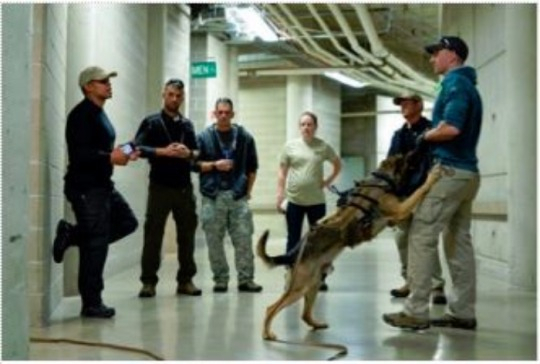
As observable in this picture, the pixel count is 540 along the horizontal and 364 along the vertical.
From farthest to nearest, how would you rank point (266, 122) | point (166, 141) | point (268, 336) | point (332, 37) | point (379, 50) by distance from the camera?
point (266, 122), point (379, 50), point (332, 37), point (166, 141), point (268, 336)

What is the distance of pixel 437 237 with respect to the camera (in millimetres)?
3438

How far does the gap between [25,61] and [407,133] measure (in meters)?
2.92

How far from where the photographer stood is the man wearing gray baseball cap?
12.7 feet

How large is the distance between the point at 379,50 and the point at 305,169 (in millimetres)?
6011

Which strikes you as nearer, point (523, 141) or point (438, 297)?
point (438, 297)

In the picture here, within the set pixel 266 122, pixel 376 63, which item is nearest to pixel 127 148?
pixel 376 63

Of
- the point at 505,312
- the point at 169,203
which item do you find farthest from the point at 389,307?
the point at 169,203

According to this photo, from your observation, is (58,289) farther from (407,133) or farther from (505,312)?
(505,312)

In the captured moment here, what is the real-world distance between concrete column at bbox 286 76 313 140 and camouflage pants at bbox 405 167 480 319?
10.5m

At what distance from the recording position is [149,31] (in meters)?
8.33

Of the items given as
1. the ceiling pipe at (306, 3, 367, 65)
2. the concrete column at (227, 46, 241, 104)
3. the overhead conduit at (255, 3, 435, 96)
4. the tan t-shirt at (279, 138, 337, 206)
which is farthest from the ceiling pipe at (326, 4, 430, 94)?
the tan t-shirt at (279, 138, 337, 206)

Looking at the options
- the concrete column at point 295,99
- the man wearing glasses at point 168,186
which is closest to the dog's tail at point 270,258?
the man wearing glasses at point 168,186

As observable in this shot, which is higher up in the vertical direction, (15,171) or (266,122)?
(266,122)

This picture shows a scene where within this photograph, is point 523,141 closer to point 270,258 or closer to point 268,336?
point 270,258
